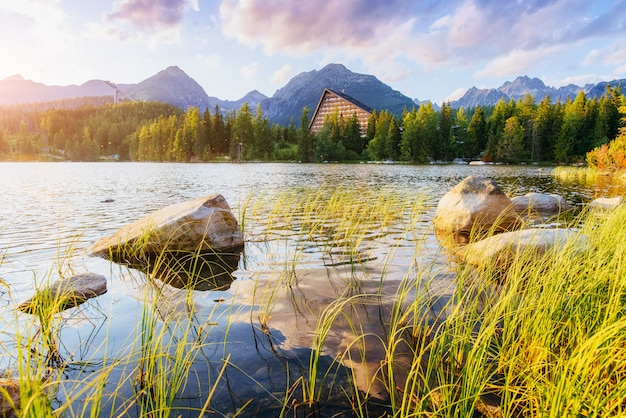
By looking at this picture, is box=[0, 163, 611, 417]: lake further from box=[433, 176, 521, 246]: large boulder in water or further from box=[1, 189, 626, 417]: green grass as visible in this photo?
box=[433, 176, 521, 246]: large boulder in water

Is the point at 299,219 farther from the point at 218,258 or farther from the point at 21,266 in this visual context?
the point at 21,266

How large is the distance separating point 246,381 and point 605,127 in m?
87.5

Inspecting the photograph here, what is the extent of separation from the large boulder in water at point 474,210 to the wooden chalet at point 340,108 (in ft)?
358

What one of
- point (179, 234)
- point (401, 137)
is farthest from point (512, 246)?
point (401, 137)

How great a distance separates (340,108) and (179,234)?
123118 millimetres

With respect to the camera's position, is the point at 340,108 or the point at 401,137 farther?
the point at 340,108

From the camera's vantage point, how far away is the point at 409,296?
477 cm

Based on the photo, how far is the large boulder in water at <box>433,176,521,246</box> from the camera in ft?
30.2

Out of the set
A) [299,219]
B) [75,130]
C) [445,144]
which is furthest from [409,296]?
[75,130]

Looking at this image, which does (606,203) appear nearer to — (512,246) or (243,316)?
(512,246)

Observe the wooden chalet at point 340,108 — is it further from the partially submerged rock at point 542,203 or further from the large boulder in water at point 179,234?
the large boulder in water at point 179,234

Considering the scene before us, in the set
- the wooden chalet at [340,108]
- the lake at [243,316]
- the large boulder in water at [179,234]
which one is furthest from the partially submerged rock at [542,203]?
the wooden chalet at [340,108]

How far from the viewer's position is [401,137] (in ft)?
261

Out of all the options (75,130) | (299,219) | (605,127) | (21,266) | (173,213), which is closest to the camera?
(21,266)
